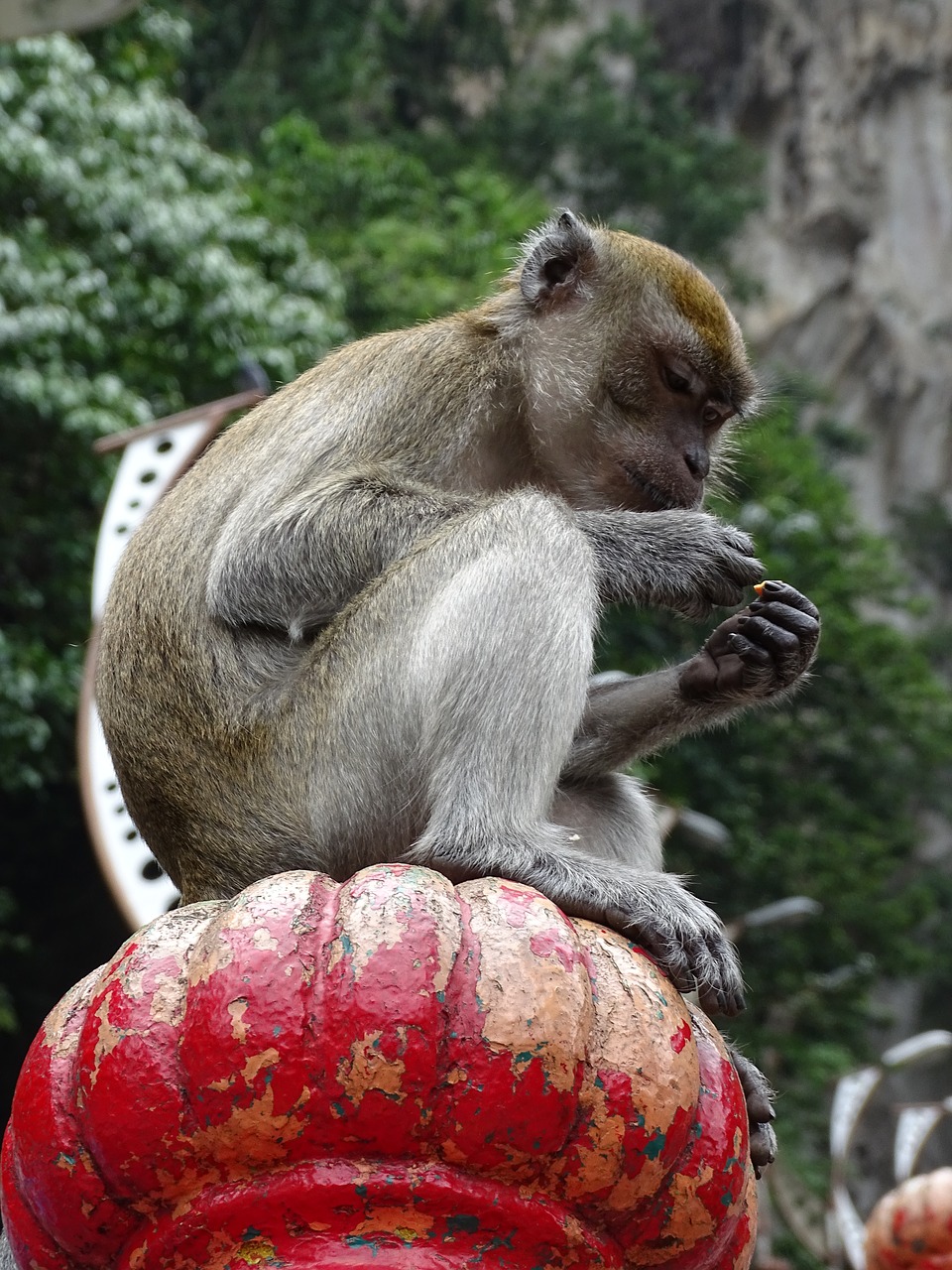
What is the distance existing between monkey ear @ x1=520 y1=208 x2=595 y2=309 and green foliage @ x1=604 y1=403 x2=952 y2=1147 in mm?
13923

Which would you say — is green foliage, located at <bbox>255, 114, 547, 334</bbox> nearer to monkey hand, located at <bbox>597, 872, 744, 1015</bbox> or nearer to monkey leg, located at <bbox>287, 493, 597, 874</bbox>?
monkey leg, located at <bbox>287, 493, 597, 874</bbox>

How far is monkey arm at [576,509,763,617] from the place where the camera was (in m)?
2.93

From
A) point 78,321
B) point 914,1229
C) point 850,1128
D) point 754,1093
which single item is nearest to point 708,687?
point 754,1093

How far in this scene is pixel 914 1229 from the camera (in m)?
3.98

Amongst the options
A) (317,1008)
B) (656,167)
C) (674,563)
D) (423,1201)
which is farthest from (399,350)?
(656,167)

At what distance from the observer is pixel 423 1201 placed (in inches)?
75.6

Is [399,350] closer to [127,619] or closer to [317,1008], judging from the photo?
[127,619]

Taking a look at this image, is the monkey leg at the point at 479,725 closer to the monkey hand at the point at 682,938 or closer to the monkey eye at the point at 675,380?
the monkey hand at the point at 682,938

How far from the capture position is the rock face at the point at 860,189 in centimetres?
3281

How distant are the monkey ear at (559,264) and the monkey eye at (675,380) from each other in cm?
35

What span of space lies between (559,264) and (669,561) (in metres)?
0.98

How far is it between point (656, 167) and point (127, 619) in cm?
2868

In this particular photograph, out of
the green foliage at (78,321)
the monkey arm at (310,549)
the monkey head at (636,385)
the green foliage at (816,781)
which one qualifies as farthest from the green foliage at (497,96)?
the monkey arm at (310,549)

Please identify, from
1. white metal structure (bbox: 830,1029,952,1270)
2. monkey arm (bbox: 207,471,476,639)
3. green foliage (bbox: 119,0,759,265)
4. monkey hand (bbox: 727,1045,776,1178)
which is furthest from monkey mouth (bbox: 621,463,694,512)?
green foliage (bbox: 119,0,759,265)
